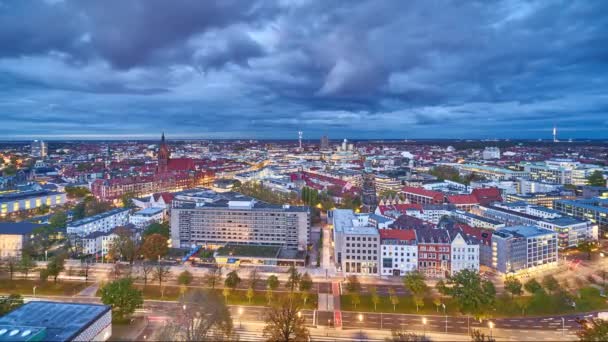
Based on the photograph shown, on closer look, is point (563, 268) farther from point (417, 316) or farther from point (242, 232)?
point (242, 232)

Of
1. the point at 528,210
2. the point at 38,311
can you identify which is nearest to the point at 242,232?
the point at 38,311

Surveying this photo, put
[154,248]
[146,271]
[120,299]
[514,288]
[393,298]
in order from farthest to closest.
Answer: [154,248], [146,271], [393,298], [514,288], [120,299]

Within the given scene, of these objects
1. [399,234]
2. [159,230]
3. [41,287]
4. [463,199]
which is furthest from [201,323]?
[463,199]

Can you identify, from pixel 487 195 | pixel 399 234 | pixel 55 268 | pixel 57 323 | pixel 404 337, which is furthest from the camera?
pixel 487 195

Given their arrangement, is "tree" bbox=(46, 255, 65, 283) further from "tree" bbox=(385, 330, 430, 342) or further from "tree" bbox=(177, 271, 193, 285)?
"tree" bbox=(385, 330, 430, 342)

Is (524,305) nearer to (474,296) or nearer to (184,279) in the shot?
(474,296)

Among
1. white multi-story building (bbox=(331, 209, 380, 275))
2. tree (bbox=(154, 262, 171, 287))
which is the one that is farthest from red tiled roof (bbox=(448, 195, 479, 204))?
tree (bbox=(154, 262, 171, 287))
